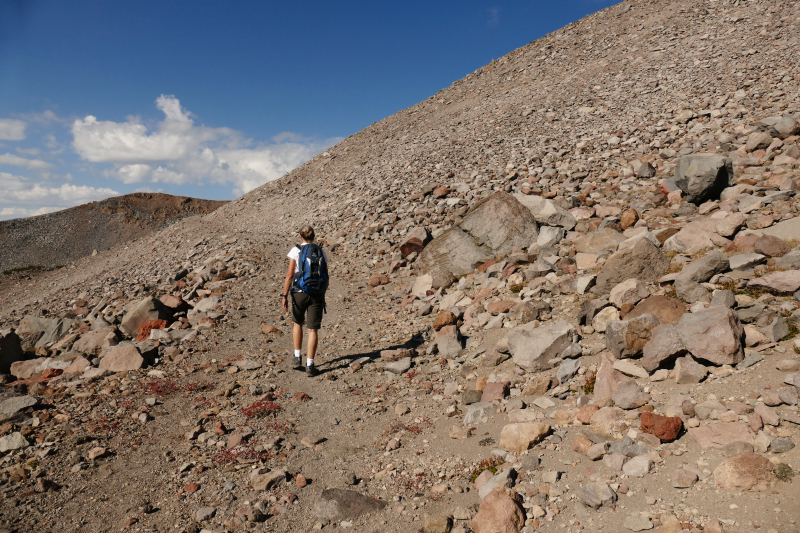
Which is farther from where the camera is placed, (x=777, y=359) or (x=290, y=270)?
(x=290, y=270)

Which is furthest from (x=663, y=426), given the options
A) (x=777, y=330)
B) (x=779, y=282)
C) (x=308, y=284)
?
(x=308, y=284)

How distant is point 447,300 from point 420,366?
8.78ft

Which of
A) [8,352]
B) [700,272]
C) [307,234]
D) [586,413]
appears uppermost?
[307,234]

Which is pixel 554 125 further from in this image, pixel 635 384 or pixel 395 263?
pixel 635 384

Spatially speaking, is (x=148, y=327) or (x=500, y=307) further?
(x=148, y=327)

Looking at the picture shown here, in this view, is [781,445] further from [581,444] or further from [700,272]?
[700,272]

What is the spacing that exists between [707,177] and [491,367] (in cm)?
709

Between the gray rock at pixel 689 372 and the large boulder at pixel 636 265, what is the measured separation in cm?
264

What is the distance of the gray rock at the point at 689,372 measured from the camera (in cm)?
469

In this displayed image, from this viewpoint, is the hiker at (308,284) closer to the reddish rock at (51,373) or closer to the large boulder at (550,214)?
the reddish rock at (51,373)

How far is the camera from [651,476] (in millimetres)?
3742

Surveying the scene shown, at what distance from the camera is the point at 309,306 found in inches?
312

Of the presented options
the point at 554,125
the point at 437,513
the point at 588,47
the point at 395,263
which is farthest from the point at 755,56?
the point at 437,513

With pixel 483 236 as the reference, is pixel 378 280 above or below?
below
